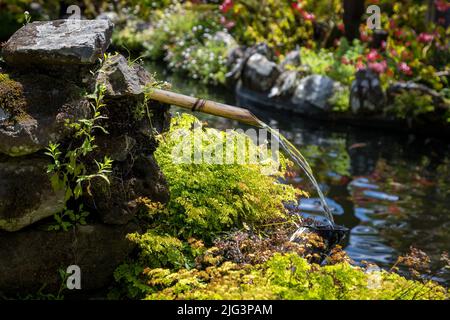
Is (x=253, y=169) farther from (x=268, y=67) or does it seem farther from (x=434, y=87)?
(x=268, y=67)

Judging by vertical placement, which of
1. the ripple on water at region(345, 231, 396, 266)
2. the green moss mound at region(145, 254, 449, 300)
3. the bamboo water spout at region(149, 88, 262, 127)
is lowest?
the ripple on water at region(345, 231, 396, 266)

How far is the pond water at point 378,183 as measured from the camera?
22.9 ft

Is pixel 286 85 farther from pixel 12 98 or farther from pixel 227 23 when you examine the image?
pixel 12 98

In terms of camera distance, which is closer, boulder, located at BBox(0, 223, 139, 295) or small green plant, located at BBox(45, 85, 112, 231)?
small green plant, located at BBox(45, 85, 112, 231)

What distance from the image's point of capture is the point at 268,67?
46.0 ft

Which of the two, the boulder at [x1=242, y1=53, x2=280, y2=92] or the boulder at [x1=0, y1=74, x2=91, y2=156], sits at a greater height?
the boulder at [x1=0, y1=74, x2=91, y2=156]

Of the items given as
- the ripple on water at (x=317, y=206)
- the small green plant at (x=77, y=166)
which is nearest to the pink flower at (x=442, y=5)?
the ripple on water at (x=317, y=206)

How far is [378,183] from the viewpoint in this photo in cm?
892

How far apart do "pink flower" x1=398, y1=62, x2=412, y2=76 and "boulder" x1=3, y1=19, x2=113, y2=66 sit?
914cm

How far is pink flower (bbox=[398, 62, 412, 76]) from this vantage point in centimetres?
1217

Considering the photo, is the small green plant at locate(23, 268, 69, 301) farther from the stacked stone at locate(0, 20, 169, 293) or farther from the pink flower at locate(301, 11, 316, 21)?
the pink flower at locate(301, 11, 316, 21)

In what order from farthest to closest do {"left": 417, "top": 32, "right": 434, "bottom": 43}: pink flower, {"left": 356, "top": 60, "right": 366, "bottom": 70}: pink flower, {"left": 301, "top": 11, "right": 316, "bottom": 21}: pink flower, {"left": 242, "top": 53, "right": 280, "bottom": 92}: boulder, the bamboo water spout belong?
{"left": 301, "top": 11, "right": 316, "bottom": 21}: pink flower < {"left": 242, "top": 53, "right": 280, "bottom": 92}: boulder < {"left": 417, "top": 32, "right": 434, "bottom": 43}: pink flower < {"left": 356, "top": 60, "right": 366, "bottom": 70}: pink flower < the bamboo water spout

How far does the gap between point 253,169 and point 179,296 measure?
141cm

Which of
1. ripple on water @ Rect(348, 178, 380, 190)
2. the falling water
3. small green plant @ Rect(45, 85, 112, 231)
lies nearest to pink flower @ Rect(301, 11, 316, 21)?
ripple on water @ Rect(348, 178, 380, 190)
